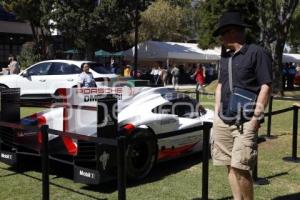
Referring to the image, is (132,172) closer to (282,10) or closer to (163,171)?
(163,171)

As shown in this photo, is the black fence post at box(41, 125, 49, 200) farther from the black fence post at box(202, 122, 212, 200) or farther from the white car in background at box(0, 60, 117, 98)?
the white car in background at box(0, 60, 117, 98)

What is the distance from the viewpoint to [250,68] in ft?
14.4

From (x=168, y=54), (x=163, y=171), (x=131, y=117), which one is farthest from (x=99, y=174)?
(x=168, y=54)

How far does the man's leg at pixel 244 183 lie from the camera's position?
4.56 m

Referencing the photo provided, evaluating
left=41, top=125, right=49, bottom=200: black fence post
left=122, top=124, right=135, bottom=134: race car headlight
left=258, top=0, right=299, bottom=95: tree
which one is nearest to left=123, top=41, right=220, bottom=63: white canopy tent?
left=258, top=0, right=299, bottom=95: tree

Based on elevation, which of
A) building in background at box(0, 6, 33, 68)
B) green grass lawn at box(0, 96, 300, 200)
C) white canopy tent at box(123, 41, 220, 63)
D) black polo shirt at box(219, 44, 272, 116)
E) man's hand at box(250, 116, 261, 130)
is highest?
building in background at box(0, 6, 33, 68)

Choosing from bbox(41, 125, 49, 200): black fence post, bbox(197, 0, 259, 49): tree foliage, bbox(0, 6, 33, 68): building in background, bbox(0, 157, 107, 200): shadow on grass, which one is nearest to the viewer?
bbox(41, 125, 49, 200): black fence post

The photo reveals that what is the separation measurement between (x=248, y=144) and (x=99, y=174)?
2.14 meters

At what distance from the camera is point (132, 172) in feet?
21.7

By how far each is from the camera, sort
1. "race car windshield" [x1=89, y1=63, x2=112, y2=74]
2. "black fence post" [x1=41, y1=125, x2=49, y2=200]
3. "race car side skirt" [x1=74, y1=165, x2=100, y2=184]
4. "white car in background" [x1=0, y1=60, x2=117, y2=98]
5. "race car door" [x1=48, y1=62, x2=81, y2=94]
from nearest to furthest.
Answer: "black fence post" [x1=41, y1=125, x2=49, y2=200] → "race car side skirt" [x1=74, y1=165, x2=100, y2=184] → "race car door" [x1=48, y1=62, x2=81, y2=94] → "white car in background" [x1=0, y1=60, x2=117, y2=98] → "race car windshield" [x1=89, y1=63, x2=112, y2=74]

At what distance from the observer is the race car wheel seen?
6.60 m

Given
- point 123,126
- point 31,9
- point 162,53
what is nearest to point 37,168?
point 123,126

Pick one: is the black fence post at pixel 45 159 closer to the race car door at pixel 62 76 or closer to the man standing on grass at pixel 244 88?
the man standing on grass at pixel 244 88

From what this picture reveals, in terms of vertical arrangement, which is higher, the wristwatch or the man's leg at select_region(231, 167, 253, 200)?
the wristwatch
